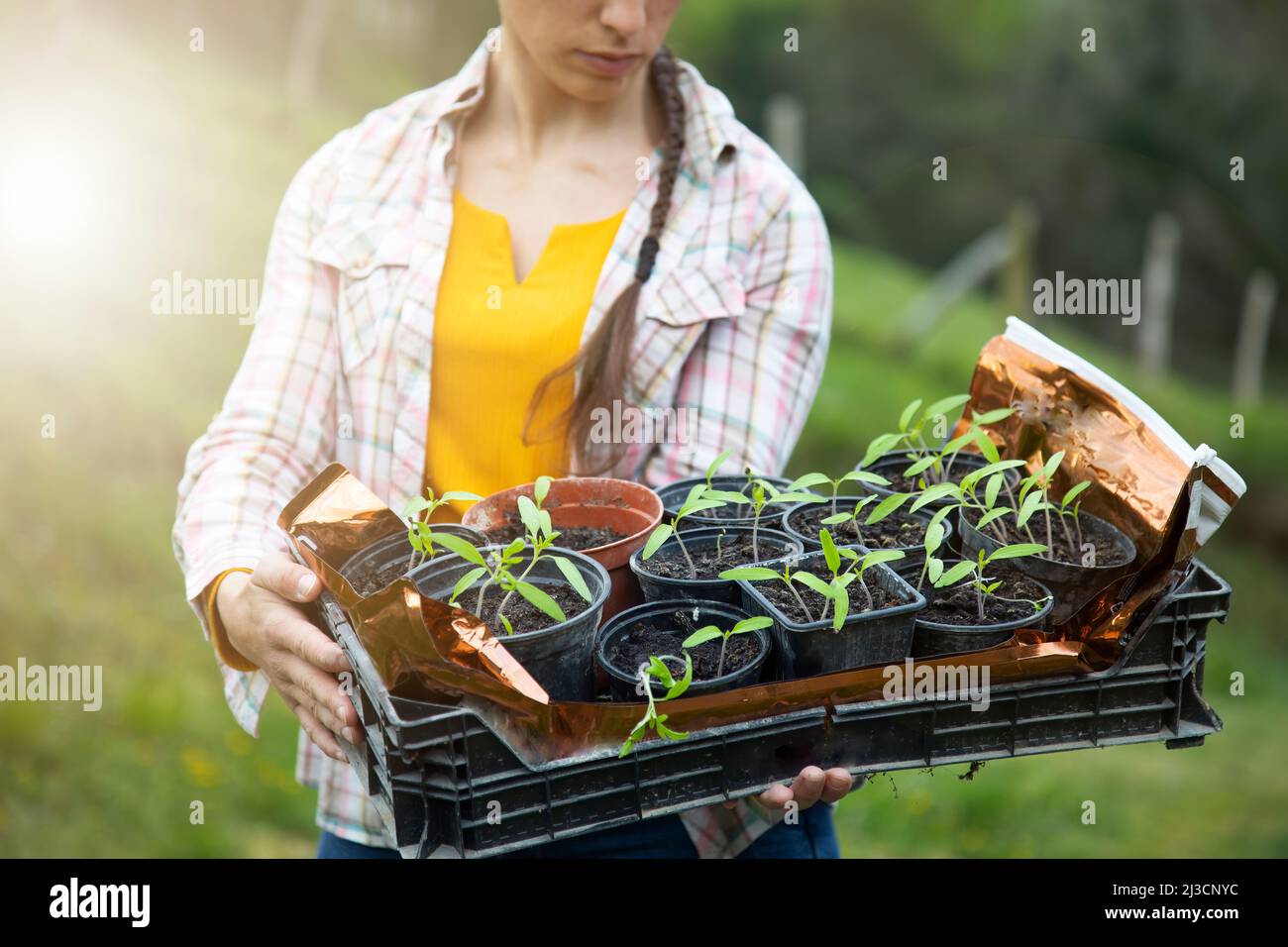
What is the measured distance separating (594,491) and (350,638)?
1.30 feet

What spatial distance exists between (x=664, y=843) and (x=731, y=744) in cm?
40

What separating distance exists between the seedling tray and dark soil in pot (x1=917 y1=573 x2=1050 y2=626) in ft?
0.26

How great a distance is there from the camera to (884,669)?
43.6 inches

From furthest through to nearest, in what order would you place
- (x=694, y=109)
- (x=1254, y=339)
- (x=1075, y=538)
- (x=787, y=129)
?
(x=787, y=129) < (x=1254, y=339) < (x=694, y=109) < (x=1075, y=538)

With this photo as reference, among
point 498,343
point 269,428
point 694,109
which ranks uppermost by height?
point 694,109

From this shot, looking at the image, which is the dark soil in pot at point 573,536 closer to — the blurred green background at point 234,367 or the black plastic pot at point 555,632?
the black plastic pot at point 555,632

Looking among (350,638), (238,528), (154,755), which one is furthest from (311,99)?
(350,638)

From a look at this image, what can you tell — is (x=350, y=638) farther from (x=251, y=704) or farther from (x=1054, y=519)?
(x=1054, y=519)

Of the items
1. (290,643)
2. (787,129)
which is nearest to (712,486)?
(290,643)

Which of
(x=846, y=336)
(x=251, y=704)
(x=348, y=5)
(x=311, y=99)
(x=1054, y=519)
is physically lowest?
(x=251, y=704)

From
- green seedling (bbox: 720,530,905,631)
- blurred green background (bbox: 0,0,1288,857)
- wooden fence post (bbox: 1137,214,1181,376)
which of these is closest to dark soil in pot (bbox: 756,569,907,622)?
green seedling (bbox: 720,530,905,631)

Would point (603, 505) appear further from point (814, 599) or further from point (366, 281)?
Result: point (366, 281)

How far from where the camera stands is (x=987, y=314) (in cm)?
566

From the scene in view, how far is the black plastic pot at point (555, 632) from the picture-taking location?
107cm
